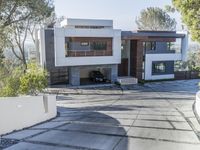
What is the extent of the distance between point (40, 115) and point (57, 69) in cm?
2045

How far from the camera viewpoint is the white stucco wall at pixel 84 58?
109 feet

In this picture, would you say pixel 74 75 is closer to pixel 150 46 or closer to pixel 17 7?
pixel 150 46

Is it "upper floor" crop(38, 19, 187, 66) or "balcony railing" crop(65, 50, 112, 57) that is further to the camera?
"balcony railing" crop(65, 50, 112, 57)

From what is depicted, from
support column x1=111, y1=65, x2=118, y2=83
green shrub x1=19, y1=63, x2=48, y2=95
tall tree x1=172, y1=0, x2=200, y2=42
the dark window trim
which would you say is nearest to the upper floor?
support column x1=111, y1=65, x2=118, y2=83

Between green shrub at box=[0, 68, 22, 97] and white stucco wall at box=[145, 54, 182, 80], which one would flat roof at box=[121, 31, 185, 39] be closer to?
white stucco wall at box=[145, 54, 182, 80]

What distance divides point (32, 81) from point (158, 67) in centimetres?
2641

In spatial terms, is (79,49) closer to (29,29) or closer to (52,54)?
(52,54)

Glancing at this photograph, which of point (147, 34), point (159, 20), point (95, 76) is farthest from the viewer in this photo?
point (159, 20)

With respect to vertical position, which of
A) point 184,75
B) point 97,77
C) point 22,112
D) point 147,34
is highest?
point 147,34

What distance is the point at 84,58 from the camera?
1382 inches

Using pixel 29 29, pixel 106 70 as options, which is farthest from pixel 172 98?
pixel 29 29

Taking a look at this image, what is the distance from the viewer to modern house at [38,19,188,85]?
3441cm

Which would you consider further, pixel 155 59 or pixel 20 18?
pixel 155 59

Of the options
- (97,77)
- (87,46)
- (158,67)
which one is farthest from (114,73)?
(158,67)
